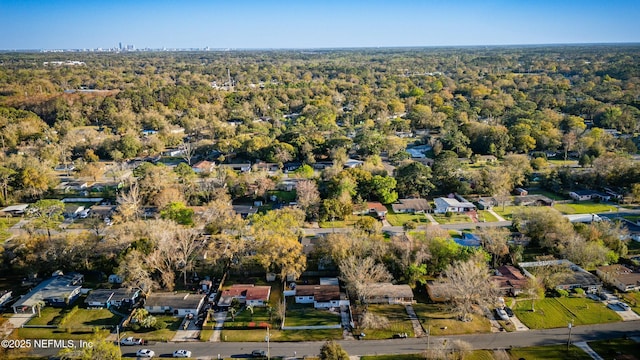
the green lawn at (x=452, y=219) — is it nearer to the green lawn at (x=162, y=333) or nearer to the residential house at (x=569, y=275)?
the residential house at (x=569, y=275)

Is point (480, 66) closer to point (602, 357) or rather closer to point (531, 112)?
point (531, 112)

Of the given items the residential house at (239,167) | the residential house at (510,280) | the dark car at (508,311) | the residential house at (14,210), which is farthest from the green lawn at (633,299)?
the residential house at (14,210)

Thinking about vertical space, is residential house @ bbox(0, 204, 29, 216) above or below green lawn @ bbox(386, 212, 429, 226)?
above

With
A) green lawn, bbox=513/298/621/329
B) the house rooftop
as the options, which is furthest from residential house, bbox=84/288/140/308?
green lawn, bbox=513/298/621/329

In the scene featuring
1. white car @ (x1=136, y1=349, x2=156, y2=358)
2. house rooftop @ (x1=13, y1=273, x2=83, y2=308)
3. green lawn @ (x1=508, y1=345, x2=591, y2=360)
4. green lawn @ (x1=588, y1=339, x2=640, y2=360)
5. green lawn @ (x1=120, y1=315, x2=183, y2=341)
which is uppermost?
house rooftop @ (x1=13, y1=273, x2=83, y2=308)

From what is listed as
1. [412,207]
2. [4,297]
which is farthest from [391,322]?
[4,297]

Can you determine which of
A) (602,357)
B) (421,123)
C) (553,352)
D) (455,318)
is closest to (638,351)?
(602,357)

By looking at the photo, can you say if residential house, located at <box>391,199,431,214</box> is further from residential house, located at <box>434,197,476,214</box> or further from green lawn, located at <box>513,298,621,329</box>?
green lawn, located at <box>513,298,621,329</box>
